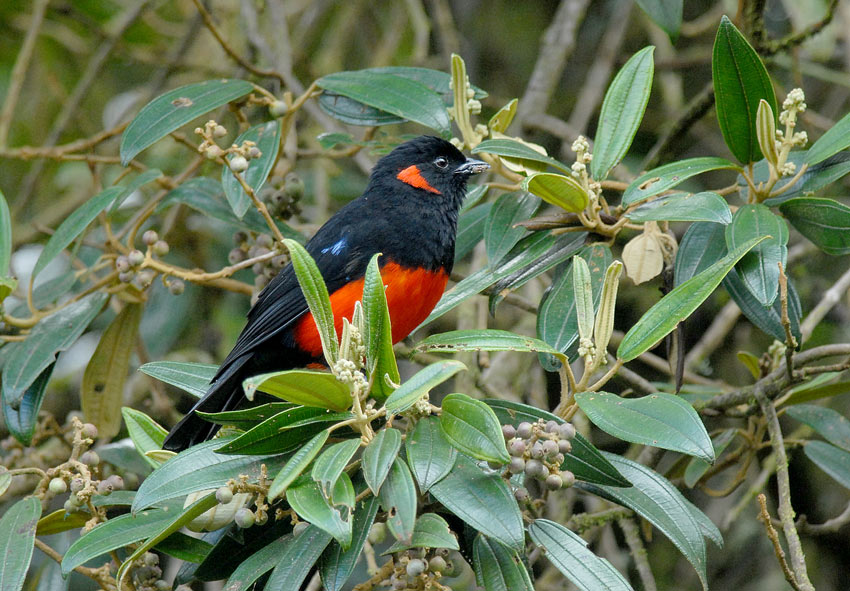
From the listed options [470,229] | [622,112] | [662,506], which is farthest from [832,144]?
[470,229]

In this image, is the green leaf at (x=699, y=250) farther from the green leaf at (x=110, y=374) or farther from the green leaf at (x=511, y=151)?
the green leaf at (x=110, y=374)

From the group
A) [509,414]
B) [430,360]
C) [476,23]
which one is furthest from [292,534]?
[476,23]

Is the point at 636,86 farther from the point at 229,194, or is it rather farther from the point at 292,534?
the point at 292,534

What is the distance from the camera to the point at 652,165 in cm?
384

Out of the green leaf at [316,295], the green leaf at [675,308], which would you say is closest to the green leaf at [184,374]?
the green leaf at [316,295]

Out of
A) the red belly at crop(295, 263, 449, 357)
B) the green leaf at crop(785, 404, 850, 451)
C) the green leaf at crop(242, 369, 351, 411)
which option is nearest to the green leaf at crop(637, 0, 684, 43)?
the red belly at crop(295, 263, 449, 357)

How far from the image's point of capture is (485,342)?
2.11 metres

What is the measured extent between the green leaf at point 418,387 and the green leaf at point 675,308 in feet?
1.77

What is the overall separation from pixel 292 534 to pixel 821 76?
13.1 feet

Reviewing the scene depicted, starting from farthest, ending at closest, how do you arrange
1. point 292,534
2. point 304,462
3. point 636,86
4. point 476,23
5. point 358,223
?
point 476,23, point 358,223, point 636,86, point 292,534, point 304,462

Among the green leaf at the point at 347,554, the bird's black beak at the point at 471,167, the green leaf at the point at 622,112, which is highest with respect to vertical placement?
the green leaf at the point at 622,112

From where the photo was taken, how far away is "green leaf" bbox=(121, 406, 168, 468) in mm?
2551

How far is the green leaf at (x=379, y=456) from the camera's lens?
1.69 m

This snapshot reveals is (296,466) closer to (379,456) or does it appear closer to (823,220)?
(379,456)
